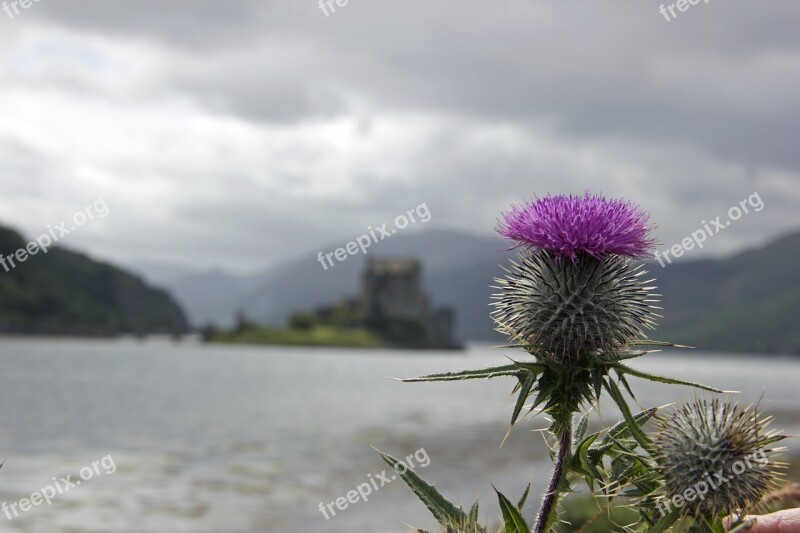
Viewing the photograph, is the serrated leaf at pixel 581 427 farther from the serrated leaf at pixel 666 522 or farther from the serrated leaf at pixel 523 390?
the serrated leaf at pixel 666 522

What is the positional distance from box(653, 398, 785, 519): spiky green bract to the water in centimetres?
28

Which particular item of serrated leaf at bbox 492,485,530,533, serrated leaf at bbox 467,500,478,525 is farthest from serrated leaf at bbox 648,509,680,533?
serrated leaf at bbox 467,500,478,525

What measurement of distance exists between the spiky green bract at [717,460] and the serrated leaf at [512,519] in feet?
2.14

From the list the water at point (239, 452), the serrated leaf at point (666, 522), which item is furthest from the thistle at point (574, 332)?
the water at point (239, 452)

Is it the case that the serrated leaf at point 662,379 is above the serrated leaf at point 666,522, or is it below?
above

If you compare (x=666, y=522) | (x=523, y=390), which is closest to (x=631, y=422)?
(x=666, y=522)

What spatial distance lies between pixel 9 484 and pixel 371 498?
15.5m

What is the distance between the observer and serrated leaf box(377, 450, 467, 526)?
3791mm

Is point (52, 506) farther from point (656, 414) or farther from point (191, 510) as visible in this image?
point (656, 414)

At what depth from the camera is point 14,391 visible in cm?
8150

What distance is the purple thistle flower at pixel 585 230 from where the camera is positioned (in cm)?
459

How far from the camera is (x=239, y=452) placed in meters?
46.0

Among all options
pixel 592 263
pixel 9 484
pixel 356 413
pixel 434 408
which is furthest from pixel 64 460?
pixel 434 408

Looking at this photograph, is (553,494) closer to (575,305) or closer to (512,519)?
(512,519)
